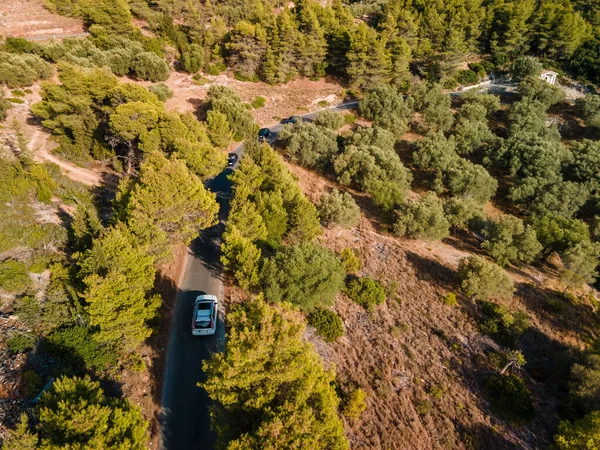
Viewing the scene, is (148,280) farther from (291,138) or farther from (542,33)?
(542,33)

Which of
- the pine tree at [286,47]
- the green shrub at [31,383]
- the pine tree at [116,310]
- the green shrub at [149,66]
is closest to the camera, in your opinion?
the green shrub at [31,383]

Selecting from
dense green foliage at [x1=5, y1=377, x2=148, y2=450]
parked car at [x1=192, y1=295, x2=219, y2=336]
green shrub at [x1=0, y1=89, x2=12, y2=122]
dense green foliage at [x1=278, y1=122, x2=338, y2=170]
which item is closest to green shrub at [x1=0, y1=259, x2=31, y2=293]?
dense green foliage at [x1=5, y1=377, x2=148, y2=450]

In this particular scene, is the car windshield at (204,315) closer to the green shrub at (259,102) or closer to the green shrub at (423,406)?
the green shrub at (423,406)

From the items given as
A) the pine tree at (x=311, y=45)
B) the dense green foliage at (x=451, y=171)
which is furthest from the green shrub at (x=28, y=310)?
the pine tree at (x=311, y=45)

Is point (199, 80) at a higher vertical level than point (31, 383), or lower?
higher

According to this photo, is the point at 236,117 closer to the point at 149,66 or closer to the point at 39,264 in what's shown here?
the point at 149,66

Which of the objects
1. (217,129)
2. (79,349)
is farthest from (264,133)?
(79,349)
